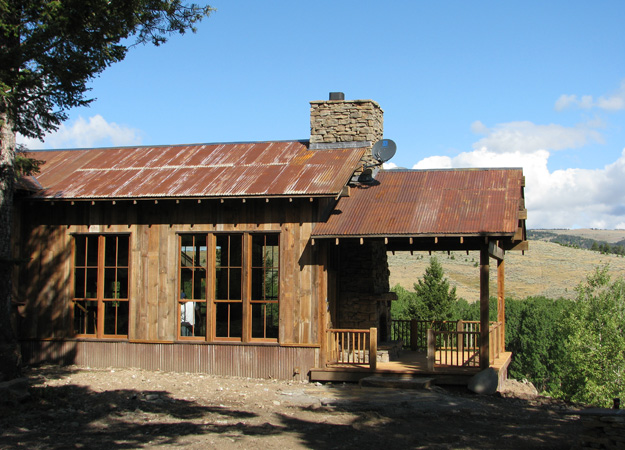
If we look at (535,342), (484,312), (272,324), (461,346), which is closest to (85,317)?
(272,324)

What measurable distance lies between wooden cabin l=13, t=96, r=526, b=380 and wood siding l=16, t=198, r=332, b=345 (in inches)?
1.0

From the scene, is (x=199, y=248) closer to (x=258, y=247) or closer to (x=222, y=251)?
(x=222, y=251)

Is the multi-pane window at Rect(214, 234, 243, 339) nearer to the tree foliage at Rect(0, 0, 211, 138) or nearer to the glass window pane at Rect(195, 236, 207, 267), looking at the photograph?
the glass window pane at Rect(195, 236, 207, 267)

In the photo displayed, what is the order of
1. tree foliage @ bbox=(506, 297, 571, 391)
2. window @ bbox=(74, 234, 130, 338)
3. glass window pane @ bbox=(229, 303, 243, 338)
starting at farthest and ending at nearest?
1. tree foliage @ bbox=(506, 297, 571, 391)
2. window @ bbox=(74, 234, 130, 338)
3. glass window pane @ bbox=(229, 303, 243, 338)

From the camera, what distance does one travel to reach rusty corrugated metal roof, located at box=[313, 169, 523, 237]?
12938 mm

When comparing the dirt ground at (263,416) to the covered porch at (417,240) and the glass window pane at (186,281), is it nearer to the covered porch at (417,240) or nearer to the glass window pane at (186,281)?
the covered porch at (417,240)

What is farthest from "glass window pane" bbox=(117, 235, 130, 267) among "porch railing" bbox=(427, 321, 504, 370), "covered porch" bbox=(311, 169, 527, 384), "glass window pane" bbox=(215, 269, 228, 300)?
"porch railing" bbox=(427, 321, 504, 370)

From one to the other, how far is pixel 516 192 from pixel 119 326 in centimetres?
882

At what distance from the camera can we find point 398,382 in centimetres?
1265

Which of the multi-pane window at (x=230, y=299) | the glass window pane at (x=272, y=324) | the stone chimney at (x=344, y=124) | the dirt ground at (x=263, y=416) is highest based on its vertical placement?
the stone chimney at (x=344, y=124)

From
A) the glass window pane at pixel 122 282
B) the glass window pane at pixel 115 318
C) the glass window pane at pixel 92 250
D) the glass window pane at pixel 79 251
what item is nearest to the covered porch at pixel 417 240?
the glass window pane at pixel 115 318

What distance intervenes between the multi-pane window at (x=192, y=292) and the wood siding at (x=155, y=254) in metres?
0.26

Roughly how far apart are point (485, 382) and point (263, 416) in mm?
4432

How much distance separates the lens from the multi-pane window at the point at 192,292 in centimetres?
1441
